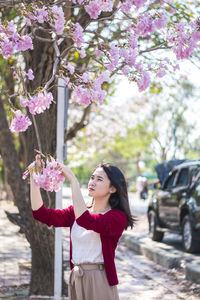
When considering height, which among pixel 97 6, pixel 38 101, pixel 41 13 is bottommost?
pixel 38 101

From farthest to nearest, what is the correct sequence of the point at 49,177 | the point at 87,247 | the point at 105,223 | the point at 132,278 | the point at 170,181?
1. the point at 170,181
2. the point at 132,278
3. the point at 87,247
4. the point at 105,223
5. the point at 49,177

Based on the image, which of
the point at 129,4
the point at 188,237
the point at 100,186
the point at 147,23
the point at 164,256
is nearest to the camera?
the point at 100,186

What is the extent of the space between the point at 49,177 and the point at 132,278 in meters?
6.10

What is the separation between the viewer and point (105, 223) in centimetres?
370

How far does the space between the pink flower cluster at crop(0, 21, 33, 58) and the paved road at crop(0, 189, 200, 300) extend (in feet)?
14.0

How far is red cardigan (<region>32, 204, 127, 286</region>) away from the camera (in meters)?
3.61

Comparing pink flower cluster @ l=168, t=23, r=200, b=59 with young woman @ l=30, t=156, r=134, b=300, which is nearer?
young woman @ l=30, t=156, r=134, b=300

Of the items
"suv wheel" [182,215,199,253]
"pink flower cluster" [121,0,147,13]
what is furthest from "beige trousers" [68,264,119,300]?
"suv wheel" [182,215,199,253]

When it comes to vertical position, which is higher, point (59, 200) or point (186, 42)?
point (186, 42)

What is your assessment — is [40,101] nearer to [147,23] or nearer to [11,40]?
[11,40]

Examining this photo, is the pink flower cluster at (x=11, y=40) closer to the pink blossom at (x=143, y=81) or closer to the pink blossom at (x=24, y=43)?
the pink blossom at (x=24, y=43)

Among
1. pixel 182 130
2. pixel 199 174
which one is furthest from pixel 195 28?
pixel 182 130

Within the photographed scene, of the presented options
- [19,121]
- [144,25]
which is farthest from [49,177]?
[144,25]

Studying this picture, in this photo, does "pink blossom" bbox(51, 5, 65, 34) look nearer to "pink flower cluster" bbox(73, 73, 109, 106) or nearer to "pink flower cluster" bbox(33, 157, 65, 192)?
"pink flower cluster" bbox(73, 73, 109, 106)
